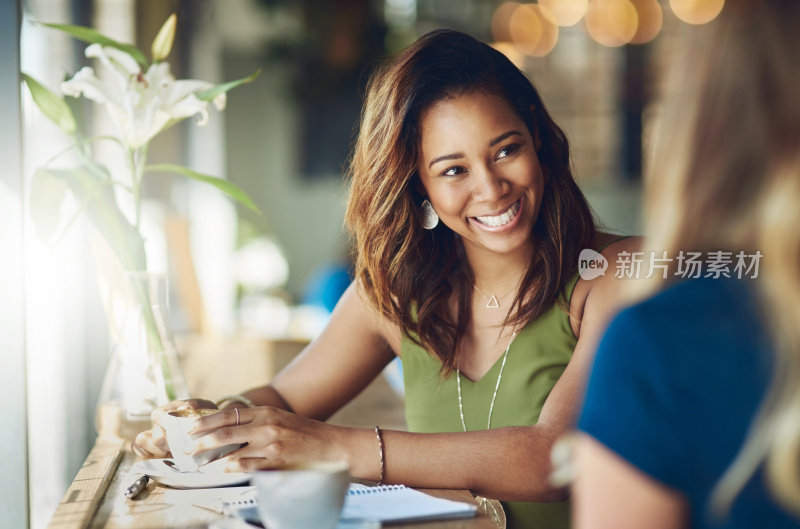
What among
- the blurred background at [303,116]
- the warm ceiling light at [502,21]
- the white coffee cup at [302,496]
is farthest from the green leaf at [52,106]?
the warm ceiling light at [502,21]

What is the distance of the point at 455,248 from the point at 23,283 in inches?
29.1

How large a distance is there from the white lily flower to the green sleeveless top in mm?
590

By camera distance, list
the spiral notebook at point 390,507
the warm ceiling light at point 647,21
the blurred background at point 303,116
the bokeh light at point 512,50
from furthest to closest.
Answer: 1. the warm ceiling light at point 647,21
2. the bokeh light at point 512,50
3. the blurred background at point 303,116
4. the spiral notebook at point 390,507

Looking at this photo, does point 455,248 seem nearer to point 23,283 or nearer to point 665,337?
point 23,283

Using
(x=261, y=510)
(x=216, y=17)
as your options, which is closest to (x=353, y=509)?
(x=261, y=510)

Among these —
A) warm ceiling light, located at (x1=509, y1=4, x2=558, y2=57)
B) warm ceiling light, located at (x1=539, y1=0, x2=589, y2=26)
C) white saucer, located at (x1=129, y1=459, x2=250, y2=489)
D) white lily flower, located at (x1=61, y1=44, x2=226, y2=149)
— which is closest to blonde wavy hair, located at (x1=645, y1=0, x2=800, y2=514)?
white saucer, located at (x1=129, y1=459, x2=250, y2=489)

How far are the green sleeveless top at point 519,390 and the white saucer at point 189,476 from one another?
17.6 inches

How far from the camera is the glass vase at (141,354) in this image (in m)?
1.48

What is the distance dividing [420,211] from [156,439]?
0.59 meters

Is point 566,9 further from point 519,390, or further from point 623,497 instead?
point 623,497

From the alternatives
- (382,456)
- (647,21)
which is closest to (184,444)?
(382,456)

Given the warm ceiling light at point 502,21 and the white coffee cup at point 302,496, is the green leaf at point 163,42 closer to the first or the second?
the white coffee cup at point 302,496

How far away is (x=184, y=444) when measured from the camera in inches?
46.5

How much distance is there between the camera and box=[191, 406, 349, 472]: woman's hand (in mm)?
1151
